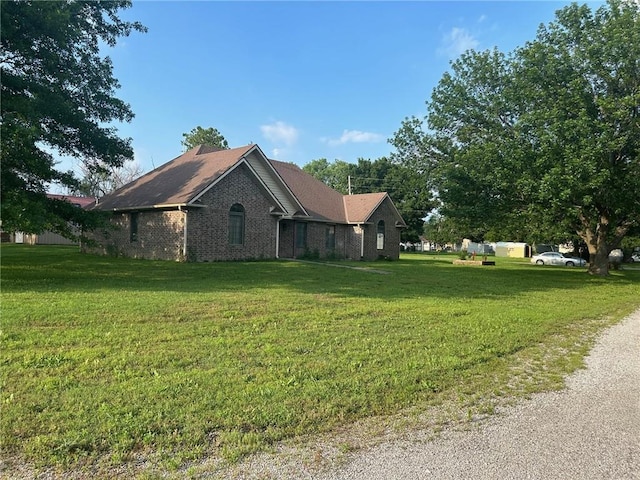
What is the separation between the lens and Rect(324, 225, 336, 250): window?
98.4 ft

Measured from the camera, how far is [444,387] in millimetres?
5273

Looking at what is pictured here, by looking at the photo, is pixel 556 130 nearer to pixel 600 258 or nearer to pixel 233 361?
pixel 600 258

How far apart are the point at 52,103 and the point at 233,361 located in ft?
39.2

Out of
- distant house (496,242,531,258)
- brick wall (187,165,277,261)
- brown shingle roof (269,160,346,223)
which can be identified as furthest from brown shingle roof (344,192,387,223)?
distant house (496,242,531,258)

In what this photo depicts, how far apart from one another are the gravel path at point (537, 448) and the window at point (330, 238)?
2478 centimetres

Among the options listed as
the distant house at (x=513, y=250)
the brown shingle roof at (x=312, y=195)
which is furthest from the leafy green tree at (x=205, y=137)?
the distant house at (x=513, y=250)

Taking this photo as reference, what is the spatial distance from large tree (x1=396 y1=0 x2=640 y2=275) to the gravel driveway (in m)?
13.4

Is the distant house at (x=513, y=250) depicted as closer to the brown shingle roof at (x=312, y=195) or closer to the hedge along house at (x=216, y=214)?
the brown shingle roof at (x=312, y=195)

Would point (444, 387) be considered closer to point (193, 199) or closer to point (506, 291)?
point (506, 291)

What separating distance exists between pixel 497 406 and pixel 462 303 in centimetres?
729

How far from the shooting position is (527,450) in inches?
150

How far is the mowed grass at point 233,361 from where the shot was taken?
3.81m

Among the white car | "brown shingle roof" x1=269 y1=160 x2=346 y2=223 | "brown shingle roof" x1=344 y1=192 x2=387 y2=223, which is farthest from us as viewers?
the white car

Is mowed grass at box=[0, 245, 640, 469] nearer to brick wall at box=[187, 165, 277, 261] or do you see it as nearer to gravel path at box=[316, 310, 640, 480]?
gravel path at box=[316, 310, 640, 480]
